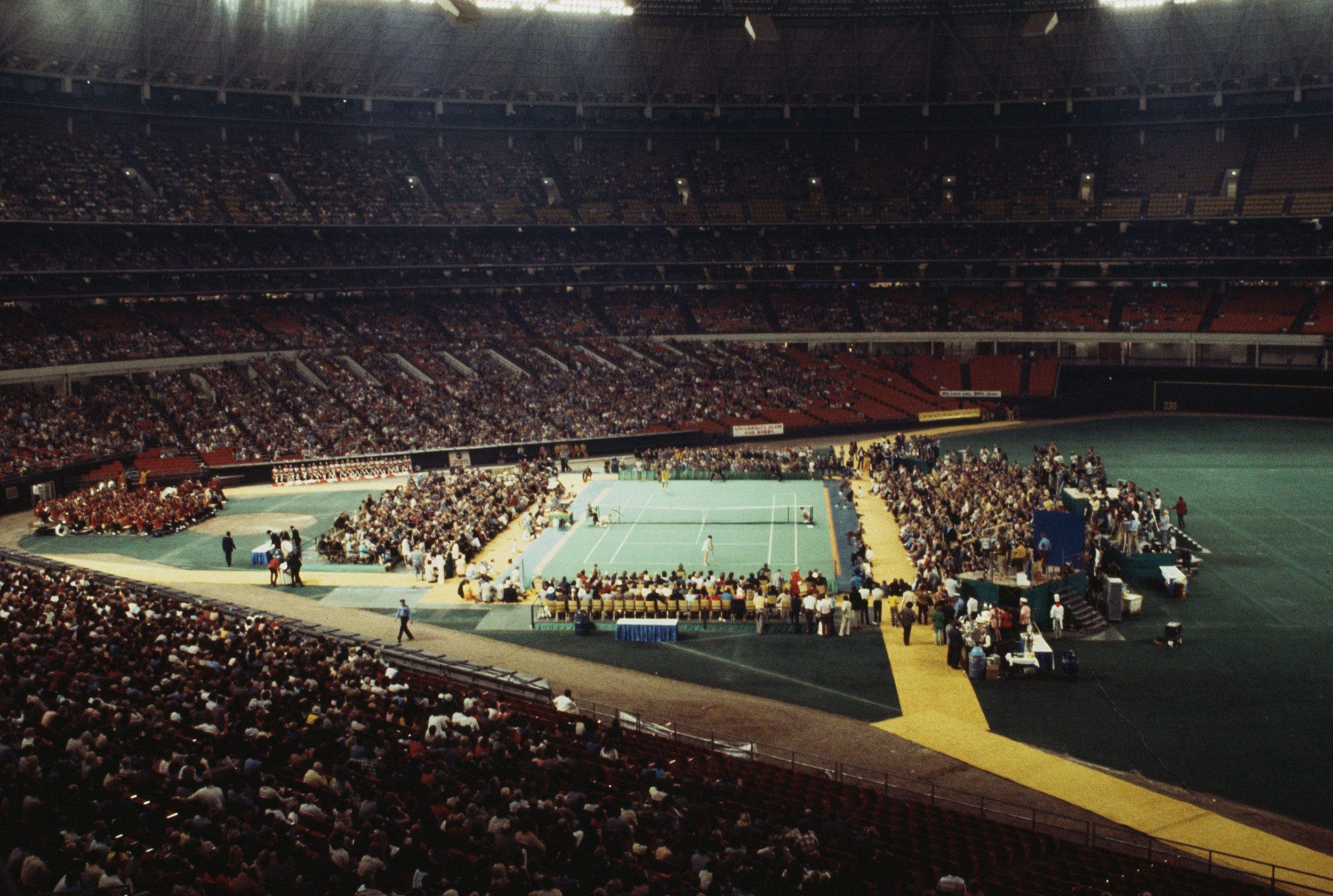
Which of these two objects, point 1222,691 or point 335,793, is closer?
point 335,793

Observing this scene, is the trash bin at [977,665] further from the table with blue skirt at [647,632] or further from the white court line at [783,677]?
the table with blue skirt at [647,632]

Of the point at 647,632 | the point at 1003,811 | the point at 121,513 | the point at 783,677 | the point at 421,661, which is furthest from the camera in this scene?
the point at 121,513

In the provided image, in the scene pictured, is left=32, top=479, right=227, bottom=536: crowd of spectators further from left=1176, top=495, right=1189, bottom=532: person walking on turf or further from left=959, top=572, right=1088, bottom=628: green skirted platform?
left=1176, top=495, right=1189, bottom=532: person walking on turf

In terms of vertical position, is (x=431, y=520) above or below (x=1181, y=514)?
below

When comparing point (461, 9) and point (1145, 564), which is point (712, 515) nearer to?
point (1145, 564)

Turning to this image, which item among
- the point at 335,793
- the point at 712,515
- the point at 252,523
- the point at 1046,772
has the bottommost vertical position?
the point at 1046,772

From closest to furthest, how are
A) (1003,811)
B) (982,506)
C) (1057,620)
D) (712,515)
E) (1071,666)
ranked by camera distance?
(1003,811)
(1071,666)
(1057,620)
(982,506)
(712,515)

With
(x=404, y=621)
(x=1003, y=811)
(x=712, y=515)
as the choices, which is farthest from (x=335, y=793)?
(x=712, y=515)
